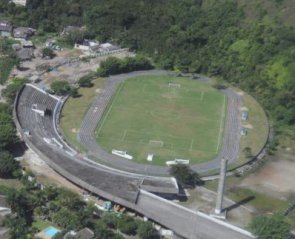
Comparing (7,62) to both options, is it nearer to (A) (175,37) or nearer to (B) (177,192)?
(A) (175,37)

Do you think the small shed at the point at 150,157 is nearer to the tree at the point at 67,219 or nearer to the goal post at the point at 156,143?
the goal post at the point at 156,143

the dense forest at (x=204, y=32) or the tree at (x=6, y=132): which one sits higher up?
the dense forest at (x=204, y=32)

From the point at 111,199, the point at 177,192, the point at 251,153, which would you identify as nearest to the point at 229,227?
the point at 177,192

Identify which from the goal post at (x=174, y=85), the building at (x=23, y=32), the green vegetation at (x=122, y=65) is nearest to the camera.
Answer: the goal post at (x=174, y=85)

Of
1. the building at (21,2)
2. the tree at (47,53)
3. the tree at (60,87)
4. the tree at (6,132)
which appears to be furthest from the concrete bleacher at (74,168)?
the building at (21,2)

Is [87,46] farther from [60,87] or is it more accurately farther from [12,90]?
[12,90]

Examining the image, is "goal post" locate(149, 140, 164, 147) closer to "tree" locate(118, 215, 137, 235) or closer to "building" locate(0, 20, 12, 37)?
"tree" locate(118, 215, 137, 235)
